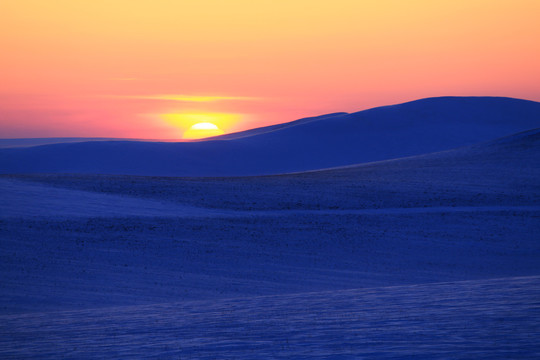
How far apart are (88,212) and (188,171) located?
35.0m

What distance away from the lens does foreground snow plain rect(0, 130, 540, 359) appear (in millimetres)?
6574

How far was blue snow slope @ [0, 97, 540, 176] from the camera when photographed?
55.0 meters

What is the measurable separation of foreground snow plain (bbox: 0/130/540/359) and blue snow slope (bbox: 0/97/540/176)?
2729 cm

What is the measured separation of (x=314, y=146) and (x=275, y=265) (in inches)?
1932

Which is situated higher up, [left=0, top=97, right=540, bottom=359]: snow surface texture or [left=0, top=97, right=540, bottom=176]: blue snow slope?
[left=0, top=97, right=540, bottom=176]: blue snow slope

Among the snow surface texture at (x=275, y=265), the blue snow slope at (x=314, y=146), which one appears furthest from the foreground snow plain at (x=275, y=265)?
the blue snow slope at (x=314, y=146)

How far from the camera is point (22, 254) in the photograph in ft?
45.8

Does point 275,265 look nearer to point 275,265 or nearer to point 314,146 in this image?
point 275,265

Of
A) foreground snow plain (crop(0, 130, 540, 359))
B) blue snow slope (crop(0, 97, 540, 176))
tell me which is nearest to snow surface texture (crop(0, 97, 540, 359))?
foreground snow plain (crop(0, 130, 540, 359))

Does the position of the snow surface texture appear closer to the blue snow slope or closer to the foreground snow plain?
the foreground snow plain

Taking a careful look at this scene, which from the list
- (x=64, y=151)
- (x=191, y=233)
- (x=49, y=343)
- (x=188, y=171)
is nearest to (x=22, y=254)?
(x=191, y=233)

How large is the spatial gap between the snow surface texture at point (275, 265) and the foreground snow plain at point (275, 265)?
5 cm

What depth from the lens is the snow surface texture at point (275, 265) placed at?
6.56 meters

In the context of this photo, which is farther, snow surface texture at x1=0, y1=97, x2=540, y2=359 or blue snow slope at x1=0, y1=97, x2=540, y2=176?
blue snow slope at x1=0, y1=97, x2=540, y2=176
